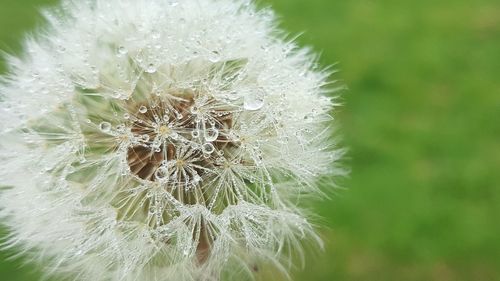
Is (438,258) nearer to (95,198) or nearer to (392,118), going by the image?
(392,118)

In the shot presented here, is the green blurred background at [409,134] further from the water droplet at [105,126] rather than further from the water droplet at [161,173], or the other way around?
the water droplet at [161,173]

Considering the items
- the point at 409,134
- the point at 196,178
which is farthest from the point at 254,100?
the point at 409,134

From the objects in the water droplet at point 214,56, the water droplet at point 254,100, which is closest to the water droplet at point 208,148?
the water droplet at point 254,100

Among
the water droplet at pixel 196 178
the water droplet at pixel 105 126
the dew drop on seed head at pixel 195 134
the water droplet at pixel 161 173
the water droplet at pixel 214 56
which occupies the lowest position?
the water droplet at pixel 161 173

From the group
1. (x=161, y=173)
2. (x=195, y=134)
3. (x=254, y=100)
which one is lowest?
(x=161, y=173)

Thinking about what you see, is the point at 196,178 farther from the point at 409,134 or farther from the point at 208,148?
the point at 409,134

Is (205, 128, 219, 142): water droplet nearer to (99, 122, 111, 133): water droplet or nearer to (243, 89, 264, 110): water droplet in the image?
(243, 89, 264, 110): water droplet

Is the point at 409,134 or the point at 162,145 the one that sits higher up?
the point at 409,134

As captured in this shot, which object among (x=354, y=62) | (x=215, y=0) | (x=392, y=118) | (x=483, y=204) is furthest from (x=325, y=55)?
(x=215, y=0)
